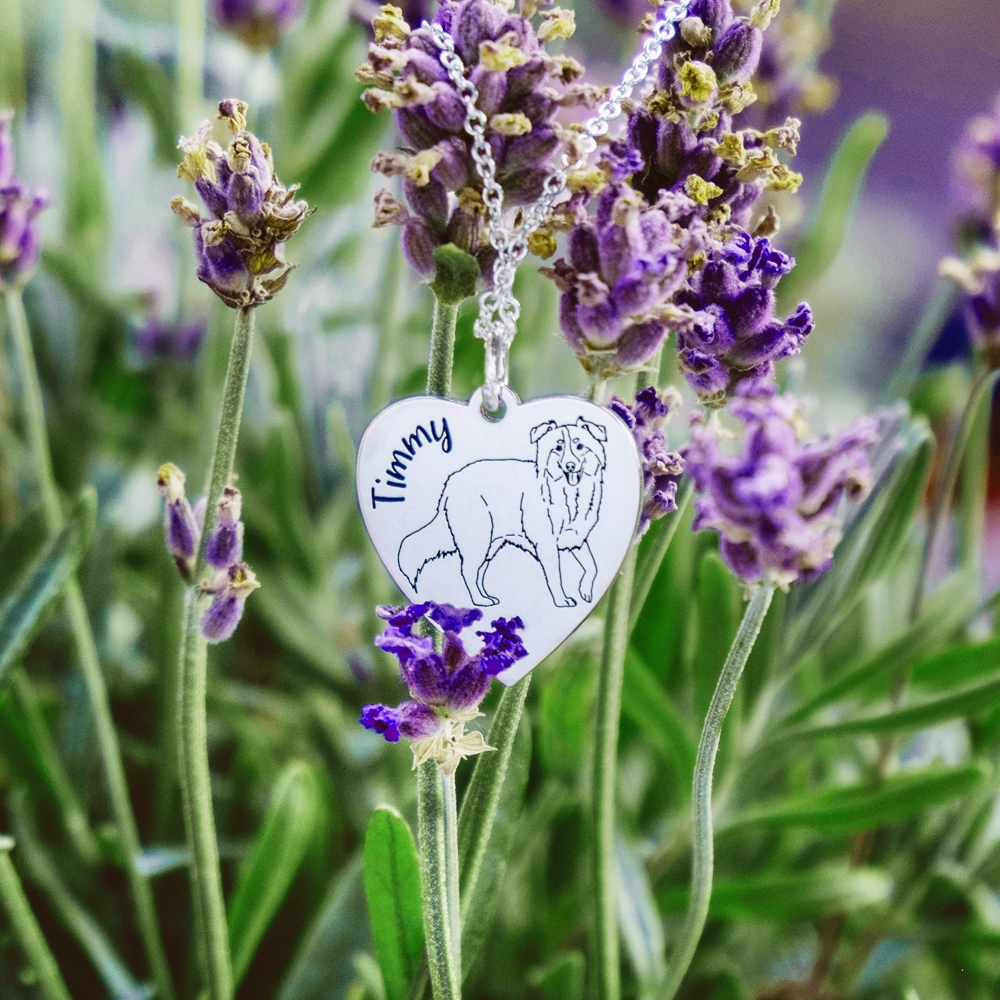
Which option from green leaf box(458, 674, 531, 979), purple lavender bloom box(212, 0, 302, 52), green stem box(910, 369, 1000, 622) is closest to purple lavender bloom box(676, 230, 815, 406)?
green leaf box(458, 674, 531, 979)

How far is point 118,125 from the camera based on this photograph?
3.67ft

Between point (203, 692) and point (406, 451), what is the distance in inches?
4.4

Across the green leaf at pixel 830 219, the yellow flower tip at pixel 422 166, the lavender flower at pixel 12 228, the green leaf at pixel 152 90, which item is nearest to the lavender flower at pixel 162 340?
the green leaf at pixel 152 90

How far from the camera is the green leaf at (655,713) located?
1.66ft

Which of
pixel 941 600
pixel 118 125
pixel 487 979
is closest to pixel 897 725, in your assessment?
pixel 941 600

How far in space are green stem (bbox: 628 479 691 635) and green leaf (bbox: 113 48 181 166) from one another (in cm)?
58

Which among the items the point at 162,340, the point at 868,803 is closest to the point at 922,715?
the point at 868,803

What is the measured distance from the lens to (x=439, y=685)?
0.29m

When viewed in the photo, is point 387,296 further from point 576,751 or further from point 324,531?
point 576,751

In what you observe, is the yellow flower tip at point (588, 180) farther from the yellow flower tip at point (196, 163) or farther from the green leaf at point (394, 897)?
the green leaf at point (394, 897)

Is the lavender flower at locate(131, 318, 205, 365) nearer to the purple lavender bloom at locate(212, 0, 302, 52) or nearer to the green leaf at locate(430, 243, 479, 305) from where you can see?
the purple lavender bloom at locate(212, 0, 302, 52)

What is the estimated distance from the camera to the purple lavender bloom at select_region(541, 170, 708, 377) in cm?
28

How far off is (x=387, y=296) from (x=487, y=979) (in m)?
0.43

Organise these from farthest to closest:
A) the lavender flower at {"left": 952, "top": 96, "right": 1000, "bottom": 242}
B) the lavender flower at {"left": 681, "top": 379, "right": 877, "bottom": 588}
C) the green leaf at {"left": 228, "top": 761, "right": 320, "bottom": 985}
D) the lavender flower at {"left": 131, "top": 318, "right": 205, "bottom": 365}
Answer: the lavender flower at {"left": 131, "top": 318, "right": 205, "bottom": 365}, the lavender flower at {"left": 952, "top": 96, "right": 1000, "bottom": 242}, the green leaf at {"left": 228, "top": 761, "right": 320, "bottom": 985}, the lavender flower at {"left": 681, "top": 379, "right": 877, "bottom": 588}
